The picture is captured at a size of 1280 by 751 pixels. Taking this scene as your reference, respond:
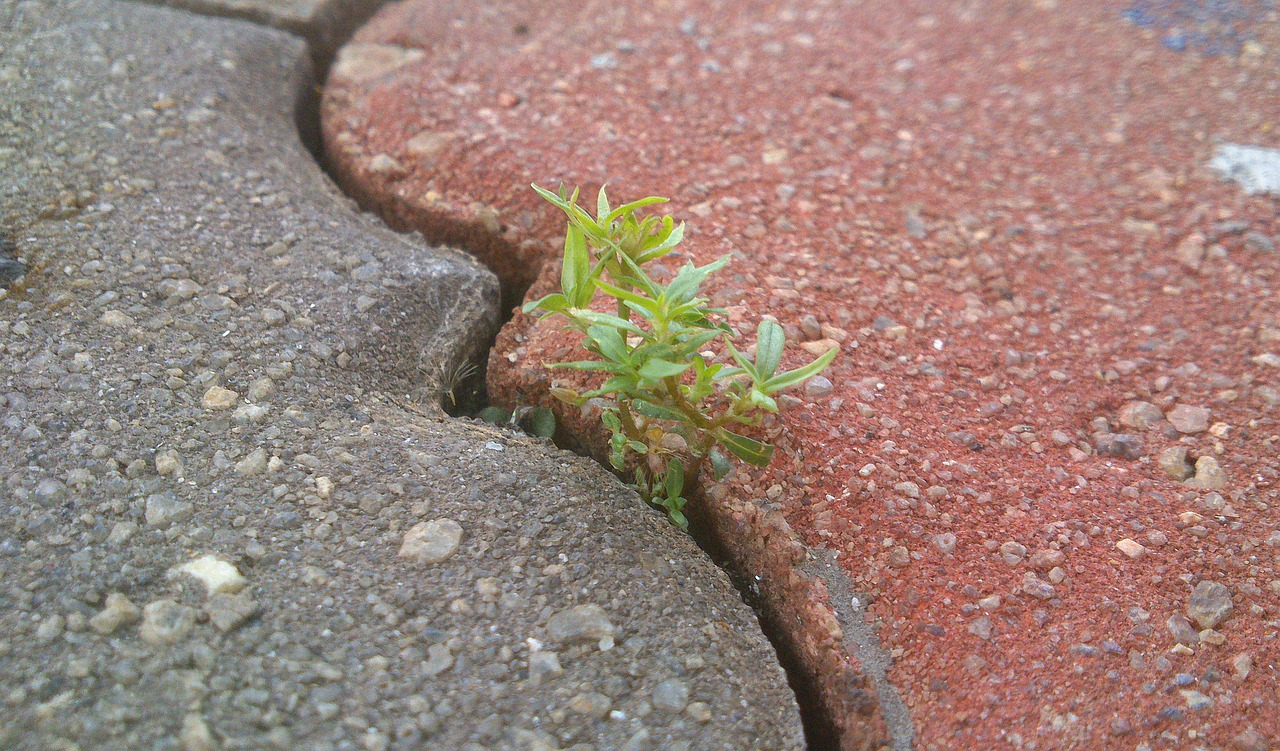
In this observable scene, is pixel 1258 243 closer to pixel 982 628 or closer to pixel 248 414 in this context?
pixel 982 628

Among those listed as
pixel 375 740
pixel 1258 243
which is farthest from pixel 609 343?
pixel 1258 243

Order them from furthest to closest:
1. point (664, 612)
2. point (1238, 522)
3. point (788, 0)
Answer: point (788, 0) → point (1238, 522) → point (664, 612)

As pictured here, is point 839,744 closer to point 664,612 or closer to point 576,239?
point 664,612

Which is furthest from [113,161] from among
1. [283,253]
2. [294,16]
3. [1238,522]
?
[1238,522]

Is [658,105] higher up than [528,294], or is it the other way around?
[658,105]

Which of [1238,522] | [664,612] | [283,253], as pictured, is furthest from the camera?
[283,253]

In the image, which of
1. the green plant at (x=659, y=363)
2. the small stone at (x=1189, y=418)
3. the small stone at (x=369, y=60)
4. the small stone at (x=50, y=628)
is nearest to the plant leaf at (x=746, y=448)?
the green plant at (x=659, y=363)

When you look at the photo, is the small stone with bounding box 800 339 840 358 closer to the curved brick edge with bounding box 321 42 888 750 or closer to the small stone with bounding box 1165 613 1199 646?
the curved brick edge with bounding box 321 42 888 750
